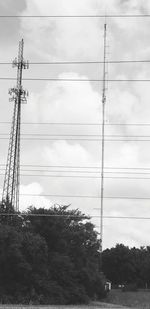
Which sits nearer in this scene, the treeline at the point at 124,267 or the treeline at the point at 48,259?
the treeline at the point at 48,259

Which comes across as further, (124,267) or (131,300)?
(124,267)

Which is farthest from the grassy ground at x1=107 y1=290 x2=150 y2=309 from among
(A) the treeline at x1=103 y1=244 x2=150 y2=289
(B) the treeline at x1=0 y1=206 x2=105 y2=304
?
(A) the treeline at x1=103 y1=244 x2=150 y2=289

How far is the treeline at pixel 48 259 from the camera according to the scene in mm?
66062

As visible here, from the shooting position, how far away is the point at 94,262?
80312 mm

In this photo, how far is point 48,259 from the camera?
72.0 meters

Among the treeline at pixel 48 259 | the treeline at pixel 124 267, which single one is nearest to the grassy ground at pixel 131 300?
the treeline at pixel 48 259

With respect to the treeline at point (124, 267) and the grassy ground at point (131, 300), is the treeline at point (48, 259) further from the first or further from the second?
the treeline at point (124, 267)

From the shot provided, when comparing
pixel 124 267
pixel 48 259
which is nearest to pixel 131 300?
pixel 48 259

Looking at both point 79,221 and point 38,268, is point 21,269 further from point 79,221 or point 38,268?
point 79,221

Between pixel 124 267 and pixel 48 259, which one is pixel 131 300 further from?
pixel 124 267

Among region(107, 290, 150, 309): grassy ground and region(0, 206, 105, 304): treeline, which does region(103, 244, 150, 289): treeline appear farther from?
region(0, 206, 105, 304): treeline

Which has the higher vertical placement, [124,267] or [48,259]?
[48,259]

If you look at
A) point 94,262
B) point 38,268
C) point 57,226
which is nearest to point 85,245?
point 94,262

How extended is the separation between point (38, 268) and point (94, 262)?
13809 millimetres
